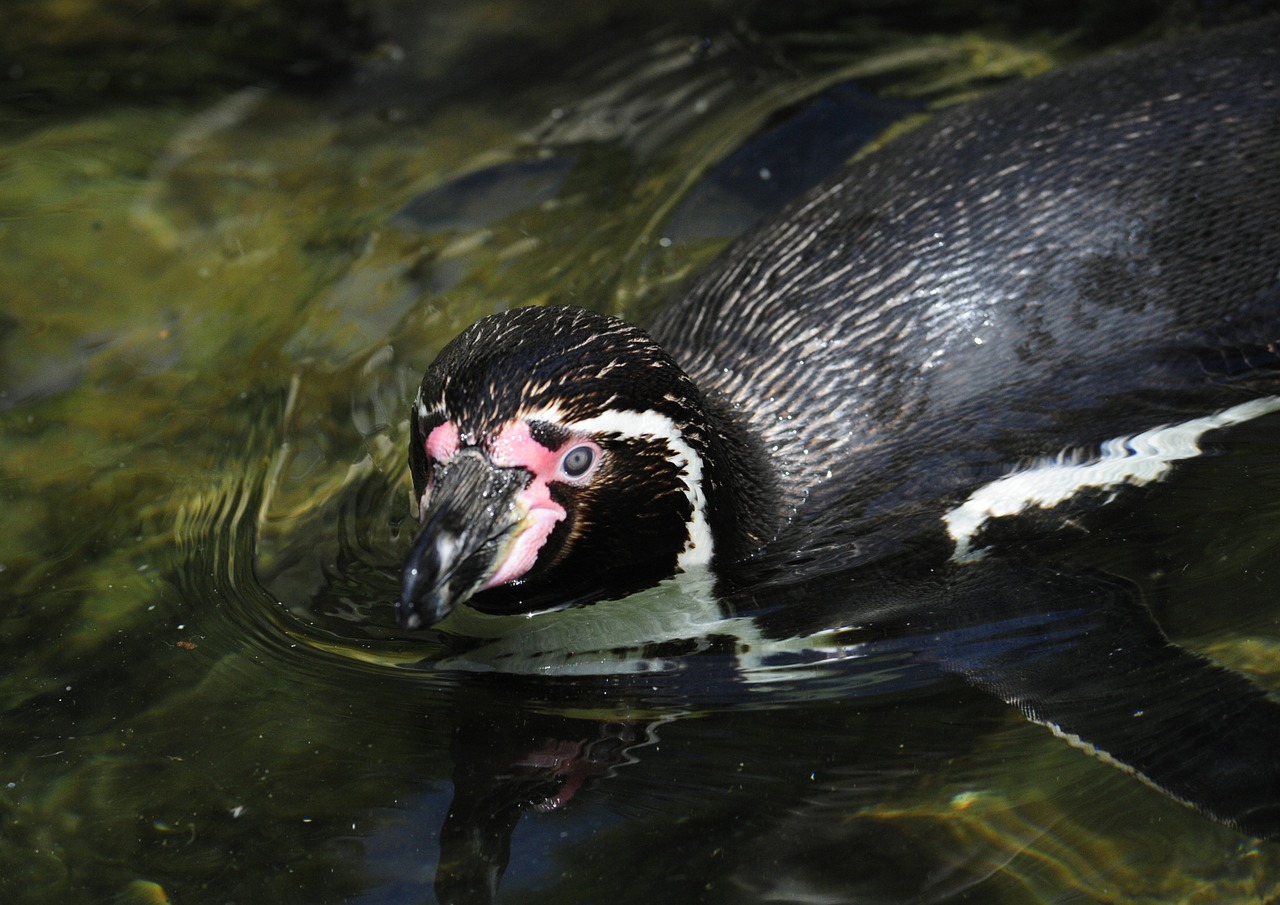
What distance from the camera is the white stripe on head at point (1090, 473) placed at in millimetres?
4070

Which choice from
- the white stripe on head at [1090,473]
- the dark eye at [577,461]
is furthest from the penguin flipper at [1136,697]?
the dark eye at [577,461]

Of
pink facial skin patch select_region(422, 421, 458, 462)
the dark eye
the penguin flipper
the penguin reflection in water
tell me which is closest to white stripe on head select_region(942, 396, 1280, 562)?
the penguin reflection in water

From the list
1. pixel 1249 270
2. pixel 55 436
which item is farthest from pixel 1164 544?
pixel 55 436

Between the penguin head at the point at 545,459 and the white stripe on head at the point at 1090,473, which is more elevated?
the penguin head at the point at 545,459

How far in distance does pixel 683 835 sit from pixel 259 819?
0.99 meters

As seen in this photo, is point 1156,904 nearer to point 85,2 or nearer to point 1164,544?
point 1164,544

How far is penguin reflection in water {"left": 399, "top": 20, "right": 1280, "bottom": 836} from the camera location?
3566mm

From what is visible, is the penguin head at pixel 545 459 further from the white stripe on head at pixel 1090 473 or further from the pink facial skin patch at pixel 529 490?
the white stripe on head at pixel 1090 473

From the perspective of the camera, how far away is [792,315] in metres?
4.23

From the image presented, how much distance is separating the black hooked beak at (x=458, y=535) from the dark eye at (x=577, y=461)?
102 millimetres

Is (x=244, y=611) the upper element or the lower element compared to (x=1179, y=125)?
lower

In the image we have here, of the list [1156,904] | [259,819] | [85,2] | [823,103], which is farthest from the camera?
[85,2]

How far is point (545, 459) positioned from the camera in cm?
349

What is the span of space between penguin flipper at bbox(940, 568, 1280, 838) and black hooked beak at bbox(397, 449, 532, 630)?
117cm
